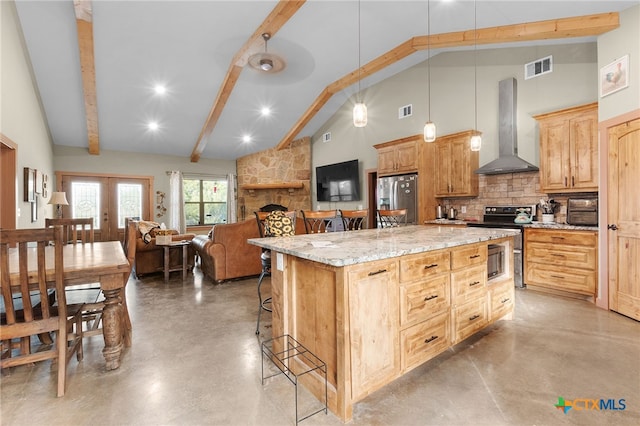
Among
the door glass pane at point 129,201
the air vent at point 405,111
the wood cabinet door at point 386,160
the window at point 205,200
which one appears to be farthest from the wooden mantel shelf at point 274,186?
the air vent at point 405,111

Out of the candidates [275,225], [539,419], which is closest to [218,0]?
[275,225]

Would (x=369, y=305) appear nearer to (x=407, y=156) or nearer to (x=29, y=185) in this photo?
(x=407, y=156)

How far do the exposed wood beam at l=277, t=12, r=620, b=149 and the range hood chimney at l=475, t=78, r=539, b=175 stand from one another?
77 cm

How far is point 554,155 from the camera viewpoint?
3885 millimetres

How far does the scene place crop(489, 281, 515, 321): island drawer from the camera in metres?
2.57

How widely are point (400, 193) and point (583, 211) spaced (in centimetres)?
255

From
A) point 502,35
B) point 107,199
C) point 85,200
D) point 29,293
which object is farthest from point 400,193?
point 85,200

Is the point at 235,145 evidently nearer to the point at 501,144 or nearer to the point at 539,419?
the point at 501,144

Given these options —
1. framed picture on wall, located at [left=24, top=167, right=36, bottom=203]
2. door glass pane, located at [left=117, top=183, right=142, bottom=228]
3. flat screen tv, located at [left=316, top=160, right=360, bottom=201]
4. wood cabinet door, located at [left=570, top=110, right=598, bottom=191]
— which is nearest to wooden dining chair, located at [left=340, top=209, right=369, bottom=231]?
wood cabinet door, located at [left=570, top=110, right=598, bottom=191]

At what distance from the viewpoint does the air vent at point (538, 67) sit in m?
4.18

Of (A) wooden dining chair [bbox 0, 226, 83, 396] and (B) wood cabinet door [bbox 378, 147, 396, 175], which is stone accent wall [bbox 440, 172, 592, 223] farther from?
(A) wooden dining chair [bbox 0, 226, 83, 396]

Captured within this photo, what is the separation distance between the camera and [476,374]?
199 cm

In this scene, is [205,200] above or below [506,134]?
below

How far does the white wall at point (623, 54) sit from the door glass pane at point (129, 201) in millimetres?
9361
